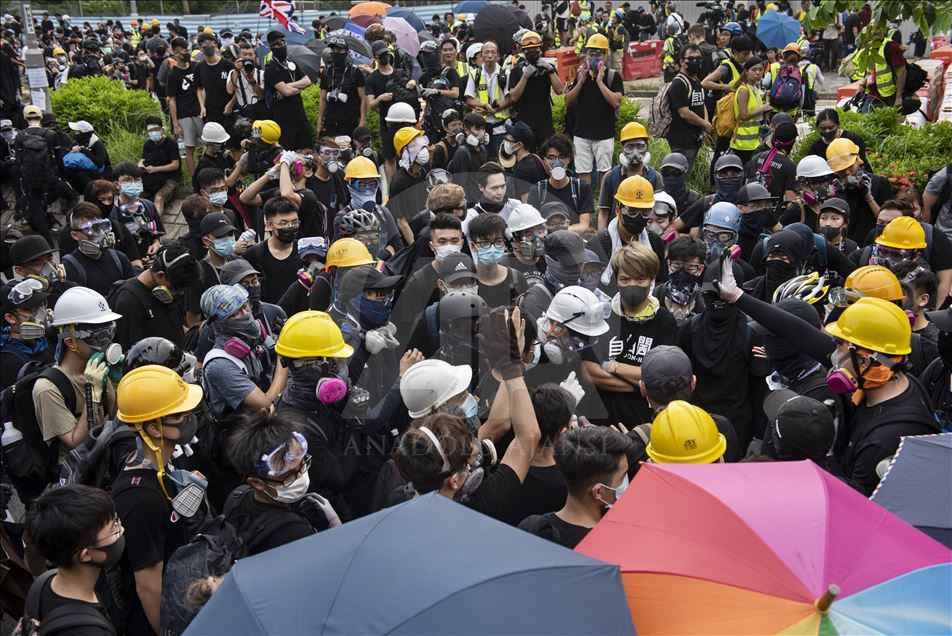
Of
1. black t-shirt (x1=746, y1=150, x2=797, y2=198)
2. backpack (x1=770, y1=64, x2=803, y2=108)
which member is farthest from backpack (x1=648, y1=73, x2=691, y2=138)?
black t-shirt (x1=746, y1=150, x2=797, y2=198)

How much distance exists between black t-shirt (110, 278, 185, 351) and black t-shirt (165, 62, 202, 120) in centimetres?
732

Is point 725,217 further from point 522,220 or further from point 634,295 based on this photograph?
point 634,295

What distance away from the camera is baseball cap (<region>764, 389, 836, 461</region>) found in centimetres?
394

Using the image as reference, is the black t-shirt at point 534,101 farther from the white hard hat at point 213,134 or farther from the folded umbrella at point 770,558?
the folded umbrella at point 770,558

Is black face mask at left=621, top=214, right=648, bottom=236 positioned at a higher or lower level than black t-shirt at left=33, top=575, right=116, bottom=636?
higher

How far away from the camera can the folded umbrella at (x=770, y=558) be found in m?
2.46

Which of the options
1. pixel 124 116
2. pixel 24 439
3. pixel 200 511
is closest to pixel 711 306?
pixel 200 511

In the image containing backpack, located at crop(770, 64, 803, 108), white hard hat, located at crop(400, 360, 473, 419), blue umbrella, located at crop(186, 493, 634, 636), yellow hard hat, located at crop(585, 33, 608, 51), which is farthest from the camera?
backpack, located at crop(770, 64, 803, 108)

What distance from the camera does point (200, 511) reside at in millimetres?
4137

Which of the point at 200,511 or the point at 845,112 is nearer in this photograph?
the point at 200,511

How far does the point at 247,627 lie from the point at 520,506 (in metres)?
1.69

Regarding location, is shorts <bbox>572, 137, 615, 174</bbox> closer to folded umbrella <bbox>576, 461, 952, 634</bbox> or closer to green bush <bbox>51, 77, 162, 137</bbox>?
green bush <bbox>51, 77, 162, 137</bbox>

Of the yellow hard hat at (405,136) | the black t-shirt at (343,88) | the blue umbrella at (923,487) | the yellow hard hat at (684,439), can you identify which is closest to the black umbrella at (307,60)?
the black t-shirt at (343,88)

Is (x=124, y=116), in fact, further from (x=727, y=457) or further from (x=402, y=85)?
(x=727, y=457)
